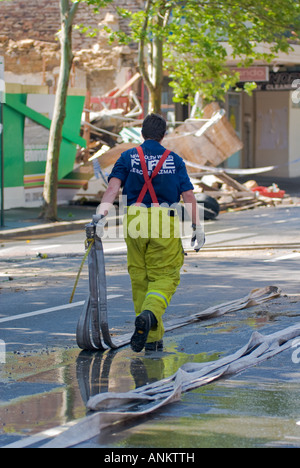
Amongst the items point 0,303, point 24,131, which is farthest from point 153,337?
point 24,131

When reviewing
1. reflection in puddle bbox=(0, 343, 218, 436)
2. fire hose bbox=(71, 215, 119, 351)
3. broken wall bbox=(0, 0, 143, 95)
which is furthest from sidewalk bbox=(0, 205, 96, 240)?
reflection in puddle bbox=(0, 343, 218, 436)

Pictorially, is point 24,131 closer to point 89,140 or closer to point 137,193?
point 89,140

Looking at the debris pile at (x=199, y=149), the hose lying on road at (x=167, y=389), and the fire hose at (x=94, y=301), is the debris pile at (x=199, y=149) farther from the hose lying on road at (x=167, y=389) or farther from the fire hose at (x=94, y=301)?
the hose lying on road at (x=167, y=389)

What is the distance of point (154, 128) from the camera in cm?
696

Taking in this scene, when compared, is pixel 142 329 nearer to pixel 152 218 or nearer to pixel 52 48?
pixel 152 218

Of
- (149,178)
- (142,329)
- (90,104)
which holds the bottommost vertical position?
(142,329)

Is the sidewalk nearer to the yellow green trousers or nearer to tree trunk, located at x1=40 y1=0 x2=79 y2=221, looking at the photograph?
tree trunk, located at x1=40 y1=0 x2=79 y2=221

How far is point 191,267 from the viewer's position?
12.0 m

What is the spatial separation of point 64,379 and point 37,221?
12.7 m

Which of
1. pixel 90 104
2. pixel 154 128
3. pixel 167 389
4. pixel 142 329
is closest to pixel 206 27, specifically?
pixel 90 104

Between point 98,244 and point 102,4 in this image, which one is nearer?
point 98,244

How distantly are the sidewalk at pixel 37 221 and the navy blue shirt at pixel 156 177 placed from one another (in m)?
9.95

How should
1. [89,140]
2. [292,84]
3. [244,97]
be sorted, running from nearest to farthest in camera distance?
[89,140], [292,84], [244,97]
